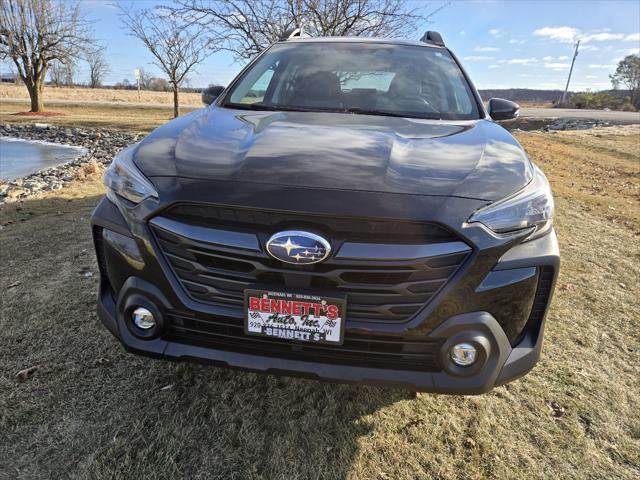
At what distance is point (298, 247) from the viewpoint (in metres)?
1.60

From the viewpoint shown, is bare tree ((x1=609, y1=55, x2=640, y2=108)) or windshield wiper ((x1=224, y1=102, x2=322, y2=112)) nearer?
windshield wiper ((x1=224, y1=102, x2=322, y2=112))

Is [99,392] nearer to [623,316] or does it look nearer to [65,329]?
[65,329]

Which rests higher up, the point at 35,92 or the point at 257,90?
the point at 257,90

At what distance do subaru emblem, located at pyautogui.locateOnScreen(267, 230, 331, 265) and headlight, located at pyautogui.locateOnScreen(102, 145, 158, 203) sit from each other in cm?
51

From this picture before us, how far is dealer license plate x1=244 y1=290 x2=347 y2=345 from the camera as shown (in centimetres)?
165

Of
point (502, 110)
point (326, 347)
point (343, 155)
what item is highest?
point (502, 110)

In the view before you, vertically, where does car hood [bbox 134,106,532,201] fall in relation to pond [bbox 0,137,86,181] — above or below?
above

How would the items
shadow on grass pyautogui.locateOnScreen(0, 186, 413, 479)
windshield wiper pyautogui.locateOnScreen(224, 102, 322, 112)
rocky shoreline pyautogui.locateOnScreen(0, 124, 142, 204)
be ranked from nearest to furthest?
shadow on grass pyautogui.locateOnScreen(0, 186, 413, 479) < windshield wiper pyautogui.locateOnScreen(224, 102, 322, 112) < rocky shoreline pyautogui.locateOnScreen(0, 124, 142, 204)

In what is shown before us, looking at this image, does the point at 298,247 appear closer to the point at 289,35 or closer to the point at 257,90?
the point at 257,90

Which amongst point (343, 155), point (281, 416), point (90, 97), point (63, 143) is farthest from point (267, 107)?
point (90, 97)

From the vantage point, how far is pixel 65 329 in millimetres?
2861

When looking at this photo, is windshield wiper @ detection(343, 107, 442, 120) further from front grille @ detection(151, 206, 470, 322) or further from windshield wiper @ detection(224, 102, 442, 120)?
front grille @ detection(151, 206, 470, 322)

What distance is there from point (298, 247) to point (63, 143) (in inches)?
594

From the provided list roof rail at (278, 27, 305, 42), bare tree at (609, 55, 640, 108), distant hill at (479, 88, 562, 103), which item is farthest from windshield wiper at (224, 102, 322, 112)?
distant hill at (479, 88, 562, 103)
